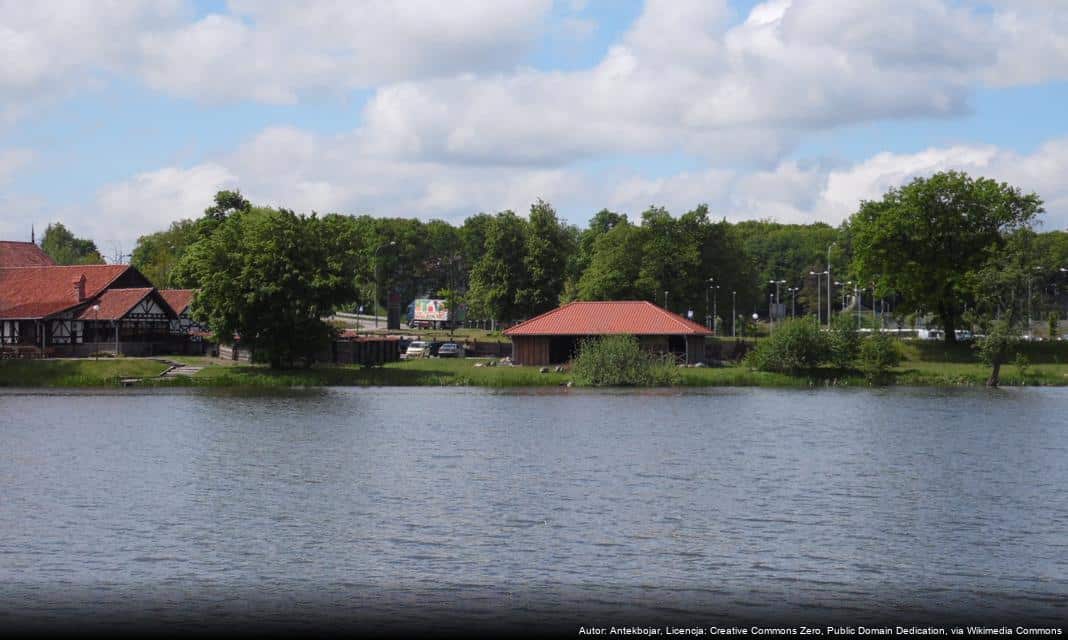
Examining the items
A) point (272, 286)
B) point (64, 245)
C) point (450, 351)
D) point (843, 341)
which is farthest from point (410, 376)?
point (64, 245)

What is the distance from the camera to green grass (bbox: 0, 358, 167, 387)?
72.1 meters

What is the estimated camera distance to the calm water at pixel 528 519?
20547 millimetres

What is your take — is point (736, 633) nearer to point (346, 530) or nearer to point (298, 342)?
point (346, 530)

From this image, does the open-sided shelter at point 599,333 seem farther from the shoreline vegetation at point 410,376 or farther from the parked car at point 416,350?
the parked car at point 416,350

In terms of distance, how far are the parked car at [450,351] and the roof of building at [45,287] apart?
25053 millimetres

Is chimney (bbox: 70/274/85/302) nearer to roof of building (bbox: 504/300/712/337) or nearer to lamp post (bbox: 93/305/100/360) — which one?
lamp post (bbox: 93/305/100/360)

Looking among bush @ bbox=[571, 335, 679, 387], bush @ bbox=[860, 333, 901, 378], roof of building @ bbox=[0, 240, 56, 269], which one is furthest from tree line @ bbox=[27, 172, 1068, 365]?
bush @ bbox=[571, 335, 679, 387]

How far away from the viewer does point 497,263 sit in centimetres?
11144

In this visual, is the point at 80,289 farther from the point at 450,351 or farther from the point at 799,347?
the point at 799,347

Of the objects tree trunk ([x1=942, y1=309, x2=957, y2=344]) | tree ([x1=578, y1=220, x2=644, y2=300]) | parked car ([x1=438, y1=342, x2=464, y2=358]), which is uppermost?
tree ([x1=578, y1=220, x2=644, y2=300])

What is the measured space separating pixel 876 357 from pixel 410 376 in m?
29.3

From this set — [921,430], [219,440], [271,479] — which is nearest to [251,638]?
[271,479]

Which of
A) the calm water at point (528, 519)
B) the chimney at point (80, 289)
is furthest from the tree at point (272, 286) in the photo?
the calm water at point (528, 519)

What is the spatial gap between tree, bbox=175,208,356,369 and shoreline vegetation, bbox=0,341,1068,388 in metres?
2.32
